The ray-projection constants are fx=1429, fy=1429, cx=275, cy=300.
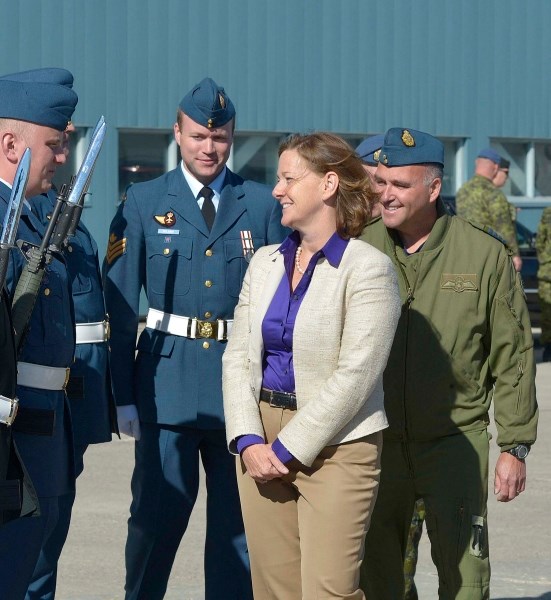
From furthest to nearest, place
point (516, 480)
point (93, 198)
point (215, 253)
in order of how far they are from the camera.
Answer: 1. point (93, 198)
2. point (215, 253)
3. point (516, 480)

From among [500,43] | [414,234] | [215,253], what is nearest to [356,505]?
[414,234]

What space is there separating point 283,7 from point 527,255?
20.2 ft

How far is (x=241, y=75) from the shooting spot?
20578 mm

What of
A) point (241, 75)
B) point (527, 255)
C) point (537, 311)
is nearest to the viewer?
point (537, 311)

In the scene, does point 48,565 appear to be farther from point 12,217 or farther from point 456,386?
point 12,217

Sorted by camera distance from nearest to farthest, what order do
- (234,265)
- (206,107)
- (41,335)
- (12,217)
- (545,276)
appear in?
(12,217) → (41,335) → (206,107) → (234,265) → (545,276)

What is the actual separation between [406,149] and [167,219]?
1.01 meters

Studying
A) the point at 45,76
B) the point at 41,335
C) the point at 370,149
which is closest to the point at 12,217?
the point at 41,335

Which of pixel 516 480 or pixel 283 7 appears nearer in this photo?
pixel 516 480

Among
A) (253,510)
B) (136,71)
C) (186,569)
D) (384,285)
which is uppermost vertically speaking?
(136,71)

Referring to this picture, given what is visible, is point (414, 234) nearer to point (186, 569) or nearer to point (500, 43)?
point (186, 569)

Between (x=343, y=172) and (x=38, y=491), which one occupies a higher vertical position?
(x=343, y=172)

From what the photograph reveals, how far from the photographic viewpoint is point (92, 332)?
16.8 feet

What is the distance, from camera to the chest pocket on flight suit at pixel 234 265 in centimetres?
535
